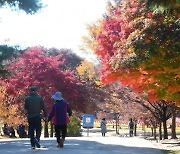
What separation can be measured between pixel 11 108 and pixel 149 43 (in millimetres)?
18706

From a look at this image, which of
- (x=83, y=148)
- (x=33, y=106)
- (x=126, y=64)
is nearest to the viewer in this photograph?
(x=33, y=106)

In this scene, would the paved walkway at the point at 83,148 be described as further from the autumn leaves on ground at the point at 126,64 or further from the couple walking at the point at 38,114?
the autumn leaves on ground at the point at 126,64

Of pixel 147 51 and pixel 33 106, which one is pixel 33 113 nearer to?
pixel 33 106

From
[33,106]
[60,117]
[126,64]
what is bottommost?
[60,117]

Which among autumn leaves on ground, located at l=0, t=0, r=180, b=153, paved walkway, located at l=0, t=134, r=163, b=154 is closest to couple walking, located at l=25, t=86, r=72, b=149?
paved walkway, located at l=0, t=134, r=163, b=154

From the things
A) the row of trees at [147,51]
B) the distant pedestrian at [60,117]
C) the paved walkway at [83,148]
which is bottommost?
the paved walkway at [83,148]

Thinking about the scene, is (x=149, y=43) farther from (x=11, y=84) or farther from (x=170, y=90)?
(x=11, y=84)

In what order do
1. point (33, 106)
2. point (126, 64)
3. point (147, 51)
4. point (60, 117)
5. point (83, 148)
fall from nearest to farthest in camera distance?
point (33, 106)
point (60, 117)
point (83, 148)
point (147, 51)
point (126, 64)

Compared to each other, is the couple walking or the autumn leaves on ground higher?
the autumn leaves on ground

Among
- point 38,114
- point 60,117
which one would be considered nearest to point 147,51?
point 60,117

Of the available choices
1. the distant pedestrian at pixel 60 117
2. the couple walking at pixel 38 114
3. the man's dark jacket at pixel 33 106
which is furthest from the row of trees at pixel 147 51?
the man's dark jacket at pixel 33 106

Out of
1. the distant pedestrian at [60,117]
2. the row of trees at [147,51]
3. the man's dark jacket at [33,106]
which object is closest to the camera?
the man's dark jacket at [33,106]

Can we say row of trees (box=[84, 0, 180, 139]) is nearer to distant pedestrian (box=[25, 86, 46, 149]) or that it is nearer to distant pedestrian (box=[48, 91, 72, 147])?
distant pedestrian (box=[48, 91, 72, 147])

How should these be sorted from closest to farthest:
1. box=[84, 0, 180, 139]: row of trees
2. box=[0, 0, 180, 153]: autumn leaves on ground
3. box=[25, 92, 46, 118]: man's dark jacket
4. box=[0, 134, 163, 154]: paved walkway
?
box=[0, 134, 163, 154]: paved walkway < box=[25, 92, 46, 118]: man's dark jacket < box=[84, 0, 180, 139]: row of trees < box=[0, 0, 180, 153]: autumn leaves on ground
